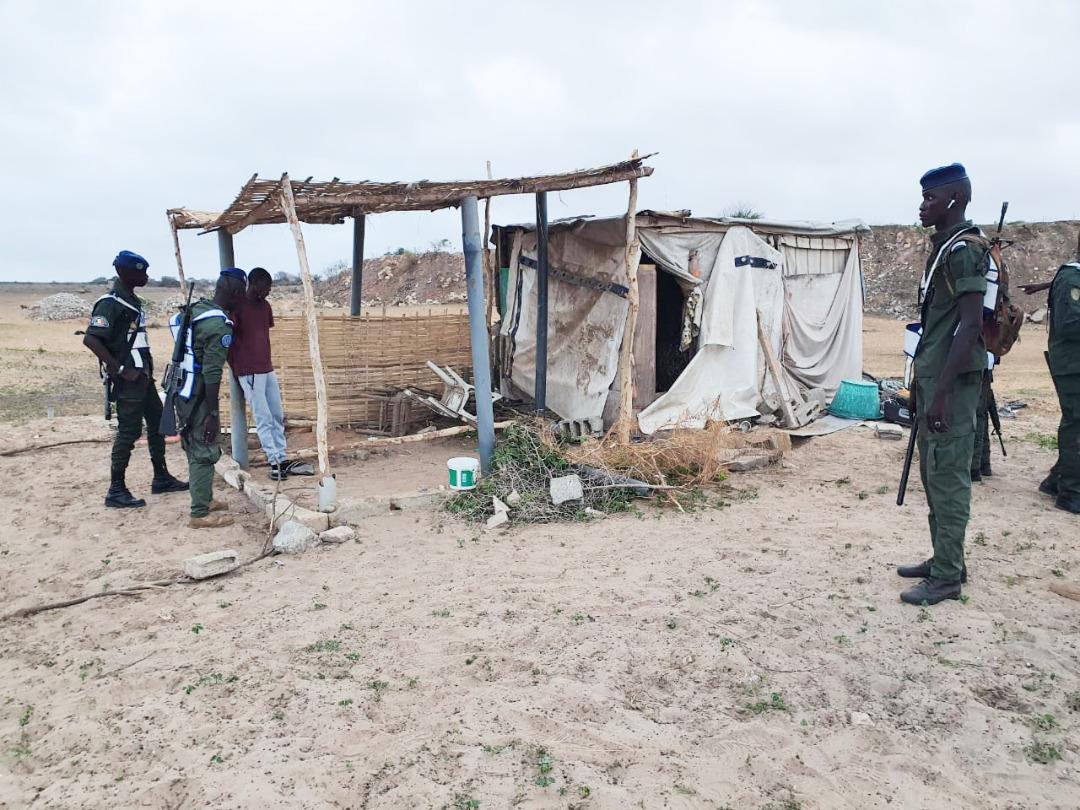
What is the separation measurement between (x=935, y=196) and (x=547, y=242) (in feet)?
17.0

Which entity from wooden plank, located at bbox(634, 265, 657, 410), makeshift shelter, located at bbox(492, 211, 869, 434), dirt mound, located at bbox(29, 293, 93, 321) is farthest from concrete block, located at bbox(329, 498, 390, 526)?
dirt mound, located at bbox(29, 293, 93, 321)

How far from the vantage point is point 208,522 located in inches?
216

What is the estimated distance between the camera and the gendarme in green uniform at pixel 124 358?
5.54 m

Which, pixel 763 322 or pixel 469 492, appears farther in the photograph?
pixel 763 322

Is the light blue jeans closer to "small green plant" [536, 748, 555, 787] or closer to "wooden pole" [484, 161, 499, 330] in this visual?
"wooden pole" [484, 161, 499, 330]

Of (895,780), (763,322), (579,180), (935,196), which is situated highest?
(579,180)

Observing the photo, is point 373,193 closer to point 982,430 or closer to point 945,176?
point 945,176

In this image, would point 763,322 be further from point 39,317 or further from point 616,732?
point 39,317

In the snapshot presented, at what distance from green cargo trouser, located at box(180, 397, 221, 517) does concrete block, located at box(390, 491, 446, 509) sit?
1.34 meters

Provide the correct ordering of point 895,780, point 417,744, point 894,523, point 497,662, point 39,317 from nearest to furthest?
point 895,780 → point 417,744 → point 497,662 → point 894,523 → point 39,317

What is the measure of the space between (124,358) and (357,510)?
2.10m

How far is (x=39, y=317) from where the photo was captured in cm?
2533

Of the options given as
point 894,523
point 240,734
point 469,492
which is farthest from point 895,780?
point 469,492

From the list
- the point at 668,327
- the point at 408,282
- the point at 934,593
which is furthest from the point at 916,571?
the point at 408,282
